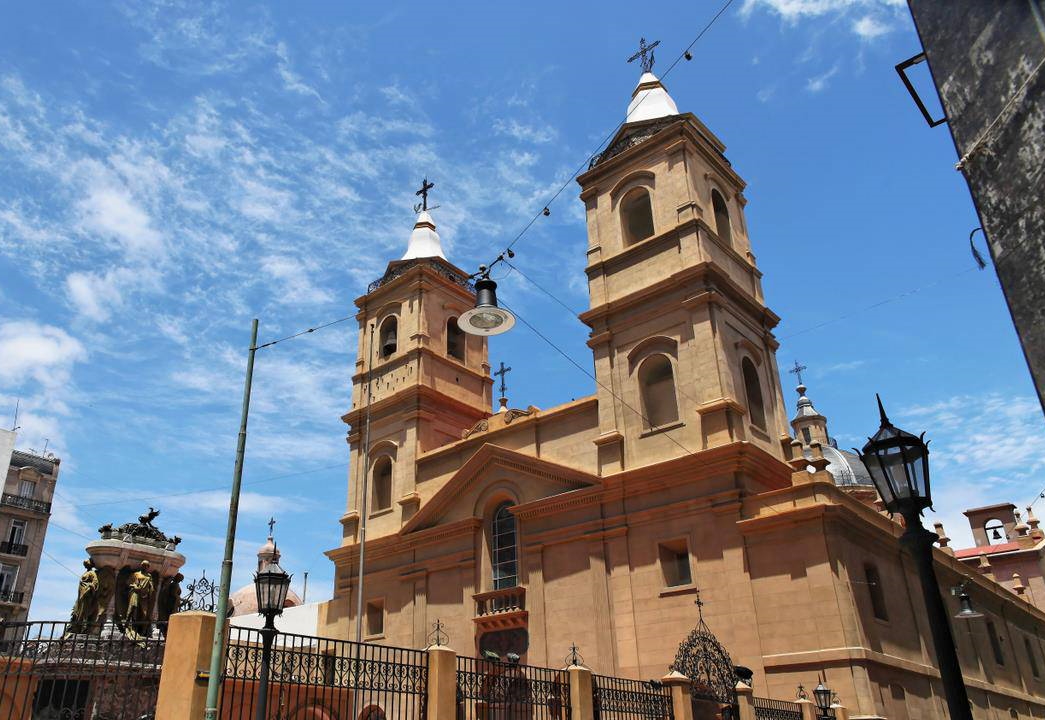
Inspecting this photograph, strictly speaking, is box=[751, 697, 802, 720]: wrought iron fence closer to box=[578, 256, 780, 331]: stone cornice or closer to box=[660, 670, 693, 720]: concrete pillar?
box=[660, 670, 693, 720]: concrete pillar

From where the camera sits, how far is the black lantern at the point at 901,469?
244 inches

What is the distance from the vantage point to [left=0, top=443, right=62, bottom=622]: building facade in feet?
127

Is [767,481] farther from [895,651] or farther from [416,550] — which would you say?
[416,550]

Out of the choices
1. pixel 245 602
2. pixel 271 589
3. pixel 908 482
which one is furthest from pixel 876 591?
pixel 245 602

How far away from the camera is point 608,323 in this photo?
2656cm

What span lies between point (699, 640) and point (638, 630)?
99.7 inches

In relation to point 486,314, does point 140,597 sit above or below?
below

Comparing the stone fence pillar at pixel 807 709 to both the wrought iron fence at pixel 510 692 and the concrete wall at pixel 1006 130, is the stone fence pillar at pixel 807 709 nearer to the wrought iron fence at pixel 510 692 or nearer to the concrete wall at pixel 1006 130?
the wrought iron fence at pixel 510 692

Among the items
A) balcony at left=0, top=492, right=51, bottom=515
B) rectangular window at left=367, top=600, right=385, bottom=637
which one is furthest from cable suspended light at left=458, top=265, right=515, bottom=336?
balcony at left=0, top=492, right=51, bottom=515

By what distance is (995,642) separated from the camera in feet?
98.6

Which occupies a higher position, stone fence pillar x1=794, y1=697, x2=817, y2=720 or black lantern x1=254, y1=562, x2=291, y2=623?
black lantern x1=254, y1=562, x2=291, y2=623

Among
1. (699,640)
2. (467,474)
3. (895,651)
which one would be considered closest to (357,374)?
(467,474)

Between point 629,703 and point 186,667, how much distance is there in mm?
7506

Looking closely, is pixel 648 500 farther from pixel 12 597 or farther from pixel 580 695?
pixel 12 597
